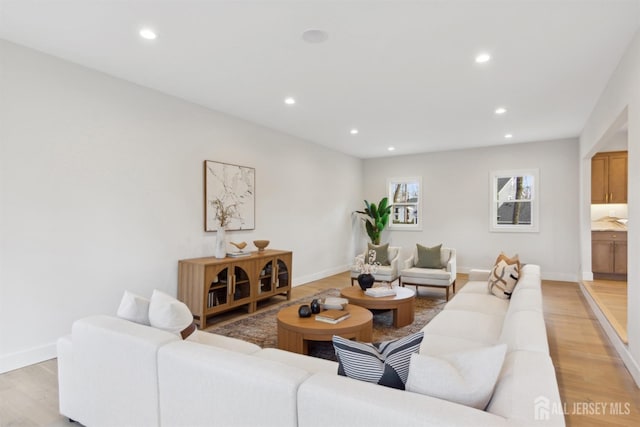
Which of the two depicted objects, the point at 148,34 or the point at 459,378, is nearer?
the point at 459,378

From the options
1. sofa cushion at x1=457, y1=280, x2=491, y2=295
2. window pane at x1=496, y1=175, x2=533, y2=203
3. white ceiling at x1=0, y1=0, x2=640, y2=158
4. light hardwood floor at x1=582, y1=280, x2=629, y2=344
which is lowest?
light hardwood floor at x1=582, y1=280, x2=629, y2=344

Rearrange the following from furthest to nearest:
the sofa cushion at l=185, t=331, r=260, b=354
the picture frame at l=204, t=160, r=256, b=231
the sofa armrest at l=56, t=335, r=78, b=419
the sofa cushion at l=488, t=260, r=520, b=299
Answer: the picture frame at l=204, t=160, r=256, b=231 < the sofa cushion at l=488, t=260, r=520, b=299 < the sofa cushion at l=185, t=331, r=260, b=354 < the sofa armrest at l=56, t=335, r=78, b=419

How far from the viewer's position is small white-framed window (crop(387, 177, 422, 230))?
8203mm

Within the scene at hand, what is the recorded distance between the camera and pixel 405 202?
8.39 meters

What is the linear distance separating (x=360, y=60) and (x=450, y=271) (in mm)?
3509

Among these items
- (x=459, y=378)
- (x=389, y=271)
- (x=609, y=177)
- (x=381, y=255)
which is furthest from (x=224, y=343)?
(x=609, y=177)

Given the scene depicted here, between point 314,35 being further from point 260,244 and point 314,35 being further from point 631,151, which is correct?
point 260,244

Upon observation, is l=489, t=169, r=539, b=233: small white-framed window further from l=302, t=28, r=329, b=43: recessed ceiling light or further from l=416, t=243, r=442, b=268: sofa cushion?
l=302, t=28, r=329, b=43: recessed ceiling light

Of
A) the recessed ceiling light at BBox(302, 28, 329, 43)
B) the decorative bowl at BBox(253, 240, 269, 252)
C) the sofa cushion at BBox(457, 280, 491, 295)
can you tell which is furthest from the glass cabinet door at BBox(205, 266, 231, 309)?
the sofa cushion at BBox(457, 280, 491, 295)

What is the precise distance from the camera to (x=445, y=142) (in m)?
6.91

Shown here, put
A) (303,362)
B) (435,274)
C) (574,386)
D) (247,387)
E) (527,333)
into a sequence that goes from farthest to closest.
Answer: (435,274)
(574,386)
(303,362)
(527,333)
(247,387)

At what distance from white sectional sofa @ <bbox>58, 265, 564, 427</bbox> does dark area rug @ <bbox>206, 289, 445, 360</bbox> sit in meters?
1.17

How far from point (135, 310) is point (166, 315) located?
0.71 ft

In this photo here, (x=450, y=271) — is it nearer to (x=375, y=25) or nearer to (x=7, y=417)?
(x=375, y=25)
